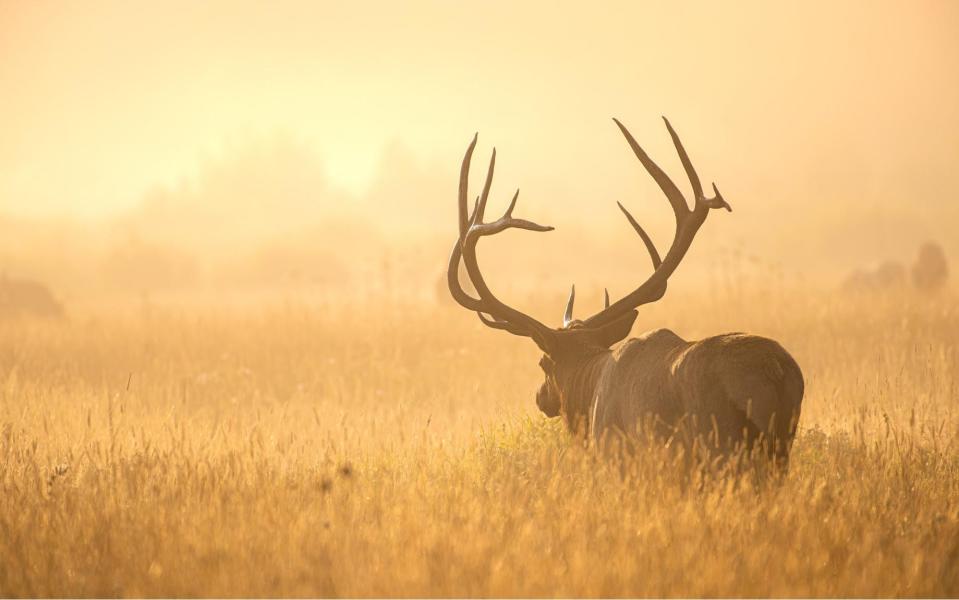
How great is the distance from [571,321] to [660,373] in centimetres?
169

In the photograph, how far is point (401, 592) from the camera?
15.3 feet

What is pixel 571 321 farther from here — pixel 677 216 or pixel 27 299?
pixel 27 299

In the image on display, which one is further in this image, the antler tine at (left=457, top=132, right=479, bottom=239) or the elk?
the antler tine at (left=457, top=132, right=479, bottom=239)

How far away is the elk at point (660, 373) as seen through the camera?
5.59 m

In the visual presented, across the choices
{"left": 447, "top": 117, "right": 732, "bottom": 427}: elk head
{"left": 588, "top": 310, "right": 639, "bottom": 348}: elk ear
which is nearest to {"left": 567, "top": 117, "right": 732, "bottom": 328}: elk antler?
{"left": 447, "top": 117, "right": 732, "bottom": 427}: elk head

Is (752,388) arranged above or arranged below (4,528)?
above

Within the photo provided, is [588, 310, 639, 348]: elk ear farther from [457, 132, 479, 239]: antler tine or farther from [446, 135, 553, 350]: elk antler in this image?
[457, 132, 479, 239]: antler tine

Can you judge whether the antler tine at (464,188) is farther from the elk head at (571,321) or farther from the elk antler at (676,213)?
the elk antler at (676,213)

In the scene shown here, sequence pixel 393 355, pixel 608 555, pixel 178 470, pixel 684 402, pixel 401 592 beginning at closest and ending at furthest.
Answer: pixel 401 592
pixel 608 555
pixel 684 402
pixel 178 470
pixel 393 355

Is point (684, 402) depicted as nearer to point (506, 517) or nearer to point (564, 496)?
point (564, 496)

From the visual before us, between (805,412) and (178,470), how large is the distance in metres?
5.35

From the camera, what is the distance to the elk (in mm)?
5586

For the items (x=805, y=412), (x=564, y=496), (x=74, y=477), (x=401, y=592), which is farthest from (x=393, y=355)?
(x=401, y=592)

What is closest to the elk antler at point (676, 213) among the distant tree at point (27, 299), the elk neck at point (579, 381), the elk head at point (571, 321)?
the elk head at point (571, 321)
